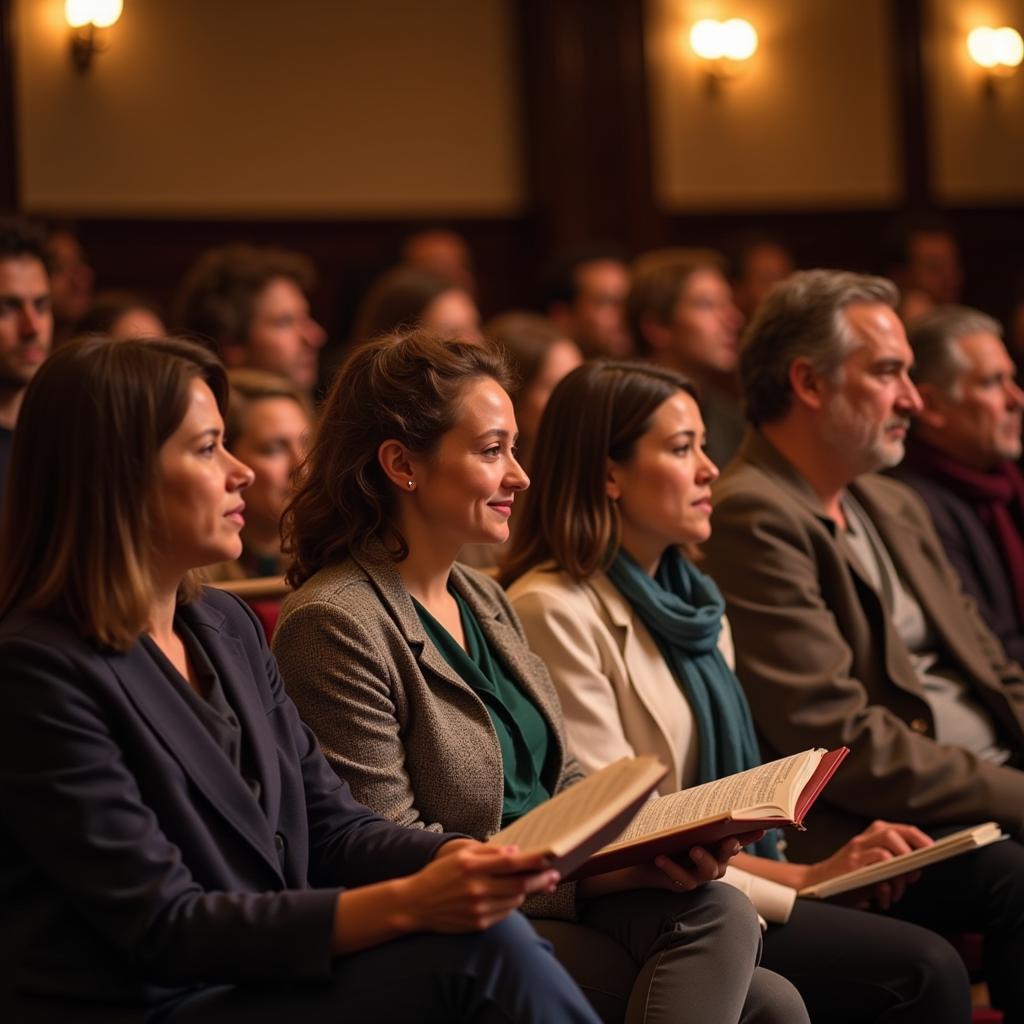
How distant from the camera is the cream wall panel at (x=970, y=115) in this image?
7832 mm

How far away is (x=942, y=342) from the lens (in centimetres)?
402

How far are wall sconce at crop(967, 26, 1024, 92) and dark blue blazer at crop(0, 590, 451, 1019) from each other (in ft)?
23.0

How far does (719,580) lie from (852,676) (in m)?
0.31

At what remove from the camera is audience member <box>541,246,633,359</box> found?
19.4ft

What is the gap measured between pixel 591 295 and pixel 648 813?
3791mm

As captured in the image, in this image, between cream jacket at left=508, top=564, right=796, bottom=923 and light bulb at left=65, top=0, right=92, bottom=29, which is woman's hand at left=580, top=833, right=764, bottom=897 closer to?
→ cream jacket at left=508, top=564, right=796, bottom=923

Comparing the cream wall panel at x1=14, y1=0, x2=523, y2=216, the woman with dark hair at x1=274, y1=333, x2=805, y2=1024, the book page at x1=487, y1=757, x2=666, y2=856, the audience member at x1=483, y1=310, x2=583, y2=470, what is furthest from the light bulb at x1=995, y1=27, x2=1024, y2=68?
the book page at x1=487, y1=757, x2=666, y2=856

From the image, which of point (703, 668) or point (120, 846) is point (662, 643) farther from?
point (120, 846)

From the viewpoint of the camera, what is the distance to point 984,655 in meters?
3.42

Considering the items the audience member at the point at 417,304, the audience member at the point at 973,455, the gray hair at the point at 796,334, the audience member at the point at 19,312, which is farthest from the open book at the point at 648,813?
the audience member at the point at 417,304

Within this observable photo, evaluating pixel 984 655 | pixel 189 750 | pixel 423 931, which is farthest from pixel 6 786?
pixel 984 655

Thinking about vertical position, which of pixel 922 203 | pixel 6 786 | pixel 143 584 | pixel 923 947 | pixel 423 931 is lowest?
pixel 923 947

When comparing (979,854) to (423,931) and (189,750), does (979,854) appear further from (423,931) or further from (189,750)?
(189,750)

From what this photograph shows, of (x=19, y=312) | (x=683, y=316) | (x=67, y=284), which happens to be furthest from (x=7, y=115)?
(x=683, y=316)
